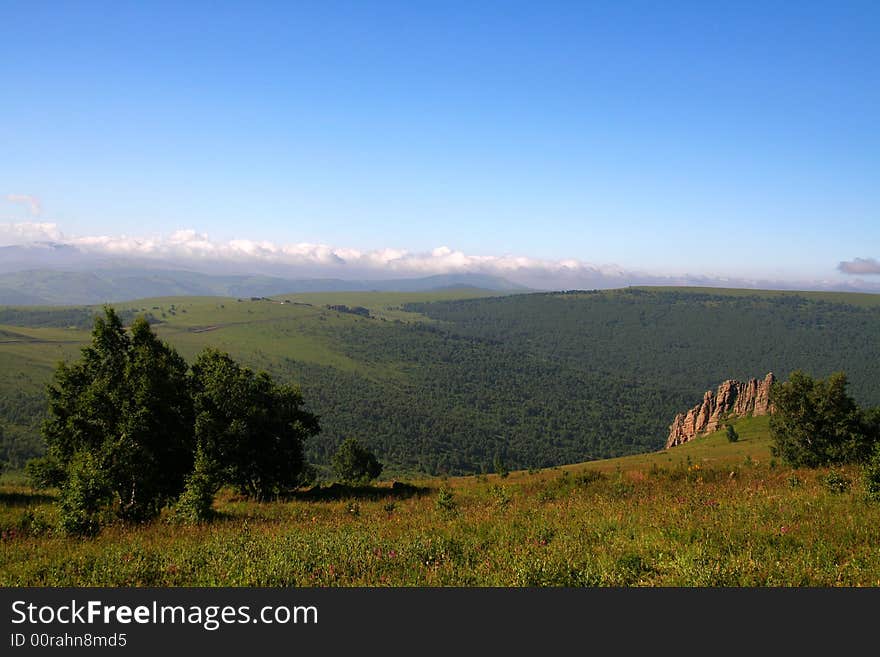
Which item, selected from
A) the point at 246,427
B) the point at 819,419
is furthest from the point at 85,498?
the point at 819,419

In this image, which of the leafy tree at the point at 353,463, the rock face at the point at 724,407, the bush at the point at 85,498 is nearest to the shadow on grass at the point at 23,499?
the bush at the point at 85,498

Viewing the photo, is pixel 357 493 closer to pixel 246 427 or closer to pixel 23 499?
pixel 246 427

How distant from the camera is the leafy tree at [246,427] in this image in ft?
73.8

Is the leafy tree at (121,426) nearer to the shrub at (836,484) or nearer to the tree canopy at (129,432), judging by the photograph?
the tree canopy at (129,432)

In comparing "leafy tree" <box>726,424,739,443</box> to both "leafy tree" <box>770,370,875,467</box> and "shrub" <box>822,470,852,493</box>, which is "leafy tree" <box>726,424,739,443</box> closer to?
"leafy tree" <box>770,370,875,467</box>

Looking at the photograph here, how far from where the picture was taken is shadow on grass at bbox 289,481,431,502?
2336 centimetres

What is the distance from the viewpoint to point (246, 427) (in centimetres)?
2520

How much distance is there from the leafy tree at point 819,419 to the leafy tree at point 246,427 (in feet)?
141

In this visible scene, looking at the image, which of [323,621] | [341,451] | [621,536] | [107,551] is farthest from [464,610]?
[341,451]

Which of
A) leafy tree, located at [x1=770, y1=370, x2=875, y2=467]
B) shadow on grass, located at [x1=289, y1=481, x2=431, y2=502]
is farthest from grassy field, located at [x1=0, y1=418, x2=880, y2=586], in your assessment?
leafy tree, located at [x1=770, y1=370, x2=875, y2=467]

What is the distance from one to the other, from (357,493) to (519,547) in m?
17.6

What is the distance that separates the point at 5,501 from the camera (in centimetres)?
2019

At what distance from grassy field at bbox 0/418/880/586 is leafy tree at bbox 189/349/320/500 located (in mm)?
8459

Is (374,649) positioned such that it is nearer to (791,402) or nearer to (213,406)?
(213,406)
